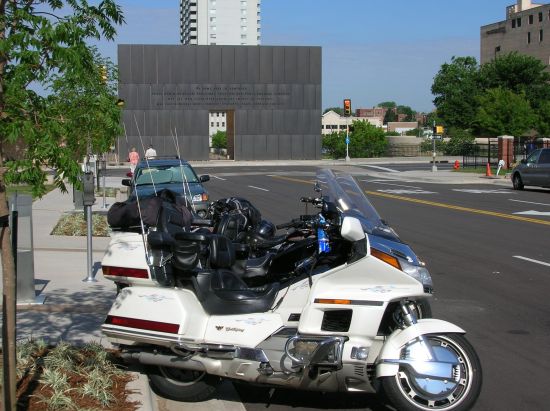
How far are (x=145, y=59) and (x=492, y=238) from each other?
57126 millimetres

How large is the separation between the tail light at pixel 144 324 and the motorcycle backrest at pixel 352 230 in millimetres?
1353

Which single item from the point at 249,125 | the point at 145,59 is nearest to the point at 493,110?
the point at 249,125

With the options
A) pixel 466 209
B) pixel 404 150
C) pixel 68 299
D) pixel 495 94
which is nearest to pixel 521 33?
pixel 404 150

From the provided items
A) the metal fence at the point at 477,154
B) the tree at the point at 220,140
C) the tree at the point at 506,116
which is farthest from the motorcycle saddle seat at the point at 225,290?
the tree at the point at 220,140

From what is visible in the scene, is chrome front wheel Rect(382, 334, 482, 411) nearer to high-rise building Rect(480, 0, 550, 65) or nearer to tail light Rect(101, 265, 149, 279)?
tail light Rect(101, 265, 149, 279)

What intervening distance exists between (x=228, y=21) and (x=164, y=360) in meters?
172

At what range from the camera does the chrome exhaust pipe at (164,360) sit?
524cm

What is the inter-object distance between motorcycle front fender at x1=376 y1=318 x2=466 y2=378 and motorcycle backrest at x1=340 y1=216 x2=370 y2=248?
678 mm

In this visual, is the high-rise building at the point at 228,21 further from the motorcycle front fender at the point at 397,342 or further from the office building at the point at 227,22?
the motorcycle front fender at the point at 397,342

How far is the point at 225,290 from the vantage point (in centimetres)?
542

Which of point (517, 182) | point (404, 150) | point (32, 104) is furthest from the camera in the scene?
point (404, 150)

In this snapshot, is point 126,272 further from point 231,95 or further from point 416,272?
point 231,95

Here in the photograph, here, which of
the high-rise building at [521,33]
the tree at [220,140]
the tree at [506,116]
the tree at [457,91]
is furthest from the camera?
the tree at [220,140]

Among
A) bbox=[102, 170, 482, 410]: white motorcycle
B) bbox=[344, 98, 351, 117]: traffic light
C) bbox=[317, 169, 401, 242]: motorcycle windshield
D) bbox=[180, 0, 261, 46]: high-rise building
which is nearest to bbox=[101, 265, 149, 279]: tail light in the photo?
bbox=[102, 170, 482, 410]: white motorcycle
